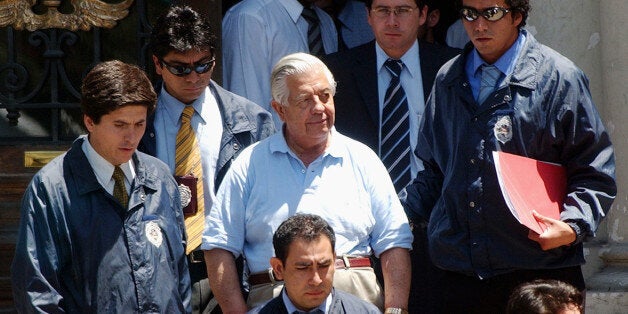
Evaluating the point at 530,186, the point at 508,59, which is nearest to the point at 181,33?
the point at 508,59

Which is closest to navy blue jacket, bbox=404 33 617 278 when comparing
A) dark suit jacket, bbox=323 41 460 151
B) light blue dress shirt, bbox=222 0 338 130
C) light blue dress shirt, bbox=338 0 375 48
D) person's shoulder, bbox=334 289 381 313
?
person's shoulder, bbox=334 289 381 313

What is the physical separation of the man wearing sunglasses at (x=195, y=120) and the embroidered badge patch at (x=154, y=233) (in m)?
0.57

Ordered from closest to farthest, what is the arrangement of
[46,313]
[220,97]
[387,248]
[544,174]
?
[46,313] < [544,174] < [387,248] < [220,97]

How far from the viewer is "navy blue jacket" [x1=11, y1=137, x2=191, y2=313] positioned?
4473 mm

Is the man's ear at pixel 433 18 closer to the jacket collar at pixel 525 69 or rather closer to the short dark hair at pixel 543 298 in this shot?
the jacket collar at pixel 525 69

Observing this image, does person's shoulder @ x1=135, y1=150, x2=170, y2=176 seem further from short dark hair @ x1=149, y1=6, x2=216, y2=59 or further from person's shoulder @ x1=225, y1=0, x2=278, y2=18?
person's shoulder @ x1=225, y1=0, x2=278, y2=18

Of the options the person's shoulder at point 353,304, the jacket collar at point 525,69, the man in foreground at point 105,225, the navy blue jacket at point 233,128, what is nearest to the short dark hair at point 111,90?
the man in foreground at point 105,225

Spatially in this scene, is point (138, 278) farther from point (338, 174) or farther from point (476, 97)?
point (476, 97)

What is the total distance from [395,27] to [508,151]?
49.1 inches

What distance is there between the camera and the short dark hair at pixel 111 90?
466cm

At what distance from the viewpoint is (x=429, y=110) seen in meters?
5.07

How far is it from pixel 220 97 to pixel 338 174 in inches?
30.4

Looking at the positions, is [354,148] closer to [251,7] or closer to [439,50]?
[439,50]

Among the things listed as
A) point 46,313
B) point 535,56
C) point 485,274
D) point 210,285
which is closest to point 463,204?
point 485,274
